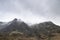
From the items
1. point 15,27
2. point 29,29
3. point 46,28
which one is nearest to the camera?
point 15,27

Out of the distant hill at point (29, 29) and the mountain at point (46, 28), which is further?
the mountain at point (46, 28)

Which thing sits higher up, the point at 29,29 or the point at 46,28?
the point at 46,28

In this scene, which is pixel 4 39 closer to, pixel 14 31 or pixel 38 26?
pixel 14 31

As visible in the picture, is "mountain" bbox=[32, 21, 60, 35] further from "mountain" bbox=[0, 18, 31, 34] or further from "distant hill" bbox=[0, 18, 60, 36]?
"mountain" bbox=[0, 18, 31, 34]

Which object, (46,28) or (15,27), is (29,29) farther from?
(46,28)

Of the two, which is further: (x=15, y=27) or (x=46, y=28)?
(x=46, y=28)

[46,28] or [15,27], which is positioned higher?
[46,28]

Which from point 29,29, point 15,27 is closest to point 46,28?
point 29,29

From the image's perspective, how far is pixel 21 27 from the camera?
31375 mm

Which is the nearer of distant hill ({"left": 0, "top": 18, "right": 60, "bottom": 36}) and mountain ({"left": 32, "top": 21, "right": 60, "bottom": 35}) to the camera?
distant hill ({"left": 0, "top": 18, "right": 60, "bottom": 36})

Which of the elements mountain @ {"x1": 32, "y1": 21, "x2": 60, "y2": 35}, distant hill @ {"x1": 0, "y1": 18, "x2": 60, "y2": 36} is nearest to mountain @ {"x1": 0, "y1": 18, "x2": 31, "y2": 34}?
distant hill @ {"x1": 0, "y1": 18, "x2": 60, "y2": 36}

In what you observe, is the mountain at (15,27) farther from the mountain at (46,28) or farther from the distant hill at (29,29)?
the mountain at (46,28)

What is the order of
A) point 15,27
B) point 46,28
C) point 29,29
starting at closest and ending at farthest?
point 15,27 < point 29,29 < point 46,28

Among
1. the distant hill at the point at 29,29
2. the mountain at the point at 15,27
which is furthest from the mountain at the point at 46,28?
the mountain at the point at 15,27
